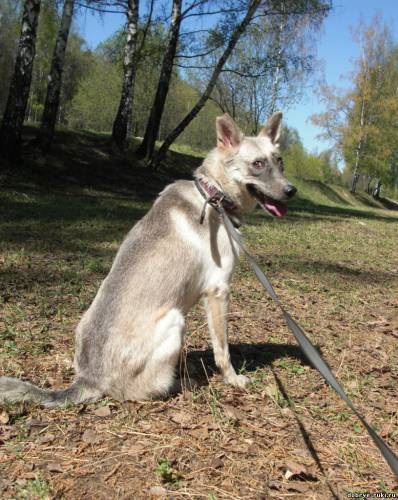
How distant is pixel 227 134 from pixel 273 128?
1.79 feet

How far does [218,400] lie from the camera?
12.1 feet

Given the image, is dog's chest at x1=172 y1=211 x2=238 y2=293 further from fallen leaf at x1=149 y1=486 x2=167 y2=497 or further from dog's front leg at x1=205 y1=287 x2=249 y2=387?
fallen leaf at x1=149 y1=486 x2=167 y2=497

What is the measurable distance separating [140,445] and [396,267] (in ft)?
25.6

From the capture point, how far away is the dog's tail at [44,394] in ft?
10.4

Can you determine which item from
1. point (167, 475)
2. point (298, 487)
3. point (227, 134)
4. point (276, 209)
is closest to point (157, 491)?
point (167, 475)

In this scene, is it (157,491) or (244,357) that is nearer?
(157,491)

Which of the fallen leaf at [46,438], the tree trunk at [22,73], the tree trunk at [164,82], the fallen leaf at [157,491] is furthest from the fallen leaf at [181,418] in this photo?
the tree trunk at [164,82]

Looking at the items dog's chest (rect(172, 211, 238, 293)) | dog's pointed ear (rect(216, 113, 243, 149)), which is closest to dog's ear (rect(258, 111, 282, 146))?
dog's pointed ear (rect(216, 113, 243, 149))

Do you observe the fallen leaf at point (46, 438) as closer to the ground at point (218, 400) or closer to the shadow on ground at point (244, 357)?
the ground at point (218, 400)

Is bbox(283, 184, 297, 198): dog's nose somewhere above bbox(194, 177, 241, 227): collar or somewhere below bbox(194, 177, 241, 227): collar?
above

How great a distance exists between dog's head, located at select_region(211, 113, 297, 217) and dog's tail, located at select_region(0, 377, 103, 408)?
6.24ft

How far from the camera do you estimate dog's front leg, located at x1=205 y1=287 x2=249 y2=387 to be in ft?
12.7

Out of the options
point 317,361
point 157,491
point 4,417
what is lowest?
point 4,417

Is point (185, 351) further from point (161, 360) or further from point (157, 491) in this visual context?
point (157, 491)
